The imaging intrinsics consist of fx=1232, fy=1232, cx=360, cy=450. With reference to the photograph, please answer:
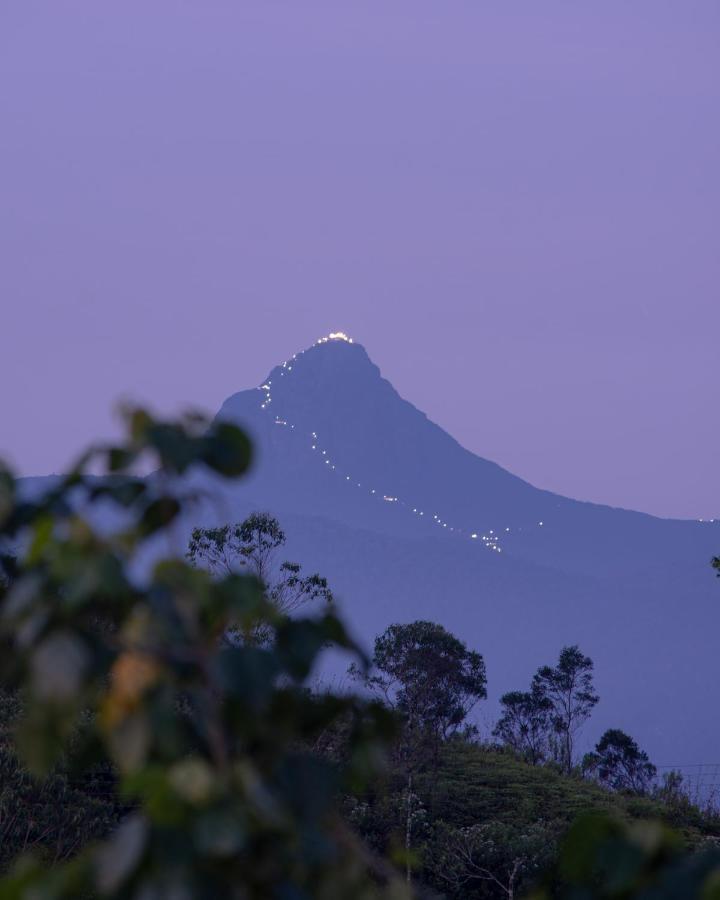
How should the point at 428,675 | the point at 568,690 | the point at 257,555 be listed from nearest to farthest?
1. the point at 257,555
2. the point at 428,675
3. the point at 568,690

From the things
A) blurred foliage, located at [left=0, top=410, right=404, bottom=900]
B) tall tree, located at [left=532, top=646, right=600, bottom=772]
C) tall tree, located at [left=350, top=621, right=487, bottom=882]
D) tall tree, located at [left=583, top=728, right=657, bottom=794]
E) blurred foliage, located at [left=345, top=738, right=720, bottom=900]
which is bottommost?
blurred foliage, located at [left=0, top=410, right=404, bottom=900]

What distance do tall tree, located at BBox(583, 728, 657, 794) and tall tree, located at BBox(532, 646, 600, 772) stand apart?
1.78 m

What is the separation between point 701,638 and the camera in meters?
169

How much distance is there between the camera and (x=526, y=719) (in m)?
26.7

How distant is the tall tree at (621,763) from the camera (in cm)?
2295

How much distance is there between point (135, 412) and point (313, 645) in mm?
436

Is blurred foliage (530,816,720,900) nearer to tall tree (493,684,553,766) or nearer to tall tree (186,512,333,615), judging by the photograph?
tall tree (186,512,333,615)

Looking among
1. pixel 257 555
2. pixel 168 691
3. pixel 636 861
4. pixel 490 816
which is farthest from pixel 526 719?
pixel 168 691

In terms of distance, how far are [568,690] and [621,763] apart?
3689 mm

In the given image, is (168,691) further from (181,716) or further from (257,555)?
(257,555)

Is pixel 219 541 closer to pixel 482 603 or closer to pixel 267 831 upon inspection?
pixel 267 831

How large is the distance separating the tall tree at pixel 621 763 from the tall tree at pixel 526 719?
62.8 inches

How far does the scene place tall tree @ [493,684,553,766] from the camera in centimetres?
2591

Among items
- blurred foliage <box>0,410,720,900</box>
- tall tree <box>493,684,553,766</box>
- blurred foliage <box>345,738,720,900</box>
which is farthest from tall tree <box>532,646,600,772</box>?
blurred foliage <box>0,410,720,900</box>
